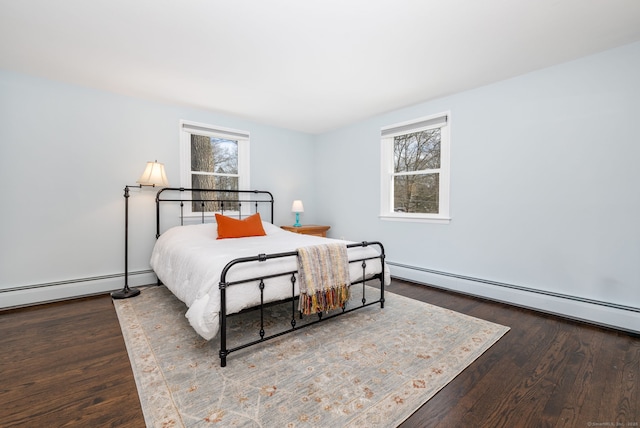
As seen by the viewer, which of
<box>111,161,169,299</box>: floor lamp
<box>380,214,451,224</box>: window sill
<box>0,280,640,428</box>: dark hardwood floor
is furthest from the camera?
<box>380,214,451,224</box>: window sill

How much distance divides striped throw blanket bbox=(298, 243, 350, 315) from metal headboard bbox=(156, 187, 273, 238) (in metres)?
2.49

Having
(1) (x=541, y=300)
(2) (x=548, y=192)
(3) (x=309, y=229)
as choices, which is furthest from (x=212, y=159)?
(1) (x=541, y=300)

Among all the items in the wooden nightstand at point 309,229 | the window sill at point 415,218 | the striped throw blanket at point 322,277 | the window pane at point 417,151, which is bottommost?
the striped throw blanket at point 322,277

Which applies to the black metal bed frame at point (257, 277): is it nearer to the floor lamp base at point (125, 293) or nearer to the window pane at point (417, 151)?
the floor lamp base at point (125, 293)

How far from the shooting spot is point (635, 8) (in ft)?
6.52

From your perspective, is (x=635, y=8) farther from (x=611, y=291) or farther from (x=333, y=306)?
(x=333, y=306)

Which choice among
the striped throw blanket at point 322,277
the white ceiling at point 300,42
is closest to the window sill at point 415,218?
the white ceiling at point 300,42

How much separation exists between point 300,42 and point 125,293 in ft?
11.0

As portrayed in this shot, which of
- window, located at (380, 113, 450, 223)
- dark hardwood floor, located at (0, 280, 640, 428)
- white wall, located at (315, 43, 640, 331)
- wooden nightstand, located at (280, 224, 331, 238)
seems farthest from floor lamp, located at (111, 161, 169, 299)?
white wall, located at (315, 43, 640, 331)

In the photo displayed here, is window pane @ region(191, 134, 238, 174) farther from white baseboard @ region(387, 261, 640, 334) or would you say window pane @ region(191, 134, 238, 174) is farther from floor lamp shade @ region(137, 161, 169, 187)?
white baseboard @ region(387, 261, 640, 334)

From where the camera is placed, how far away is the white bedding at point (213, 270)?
193cm

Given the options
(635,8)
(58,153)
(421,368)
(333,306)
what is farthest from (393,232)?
(58,153)

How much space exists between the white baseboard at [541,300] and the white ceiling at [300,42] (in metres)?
2.30

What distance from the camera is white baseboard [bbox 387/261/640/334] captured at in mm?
2469
